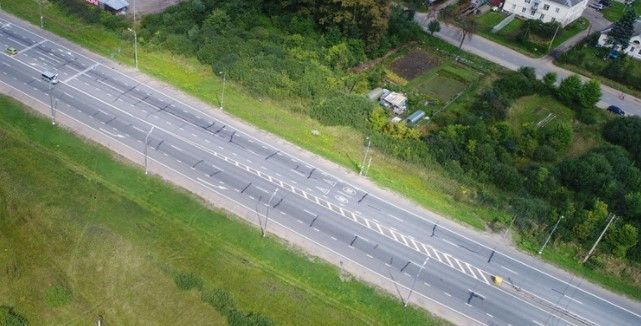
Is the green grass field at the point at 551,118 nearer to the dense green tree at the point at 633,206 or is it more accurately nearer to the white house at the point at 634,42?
the dense green tree at the point at 633,206

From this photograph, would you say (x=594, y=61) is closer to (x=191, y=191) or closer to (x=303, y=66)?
(x=303, y=66)

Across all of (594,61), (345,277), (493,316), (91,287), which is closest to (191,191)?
(91,287)

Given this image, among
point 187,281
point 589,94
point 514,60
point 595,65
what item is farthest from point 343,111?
point 595,65

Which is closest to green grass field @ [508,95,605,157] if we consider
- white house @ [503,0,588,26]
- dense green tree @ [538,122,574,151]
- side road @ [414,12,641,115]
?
dense green tree @ [538,122,574,151]

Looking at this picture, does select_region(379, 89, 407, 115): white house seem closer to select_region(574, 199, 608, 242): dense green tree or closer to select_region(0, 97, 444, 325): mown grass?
select_region(574, 199, 608, 242): dense green tree

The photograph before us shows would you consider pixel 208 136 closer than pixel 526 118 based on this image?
Yes
